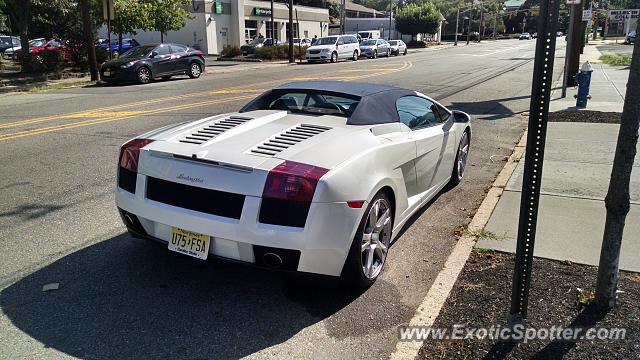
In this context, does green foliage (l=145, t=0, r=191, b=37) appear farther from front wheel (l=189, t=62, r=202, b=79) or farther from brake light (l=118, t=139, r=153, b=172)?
brake light (l=118, t=139, r=153, b=172)

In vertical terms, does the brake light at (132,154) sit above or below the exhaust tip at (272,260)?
above

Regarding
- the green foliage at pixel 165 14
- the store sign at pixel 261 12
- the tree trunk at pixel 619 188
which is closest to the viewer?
the tree trunk at pixel 619 188

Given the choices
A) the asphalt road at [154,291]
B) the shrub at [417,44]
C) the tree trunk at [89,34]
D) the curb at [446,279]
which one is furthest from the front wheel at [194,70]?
the shrub at [417,44]

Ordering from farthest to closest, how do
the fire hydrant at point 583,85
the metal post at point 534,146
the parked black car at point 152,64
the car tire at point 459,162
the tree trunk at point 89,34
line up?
1. the tree trunk at point 89,34
2. the parked black car at point 152,64
3. the fire hydrant at point 583,85
4. the car tire at point 459,162
5. the metal post at point 534,146

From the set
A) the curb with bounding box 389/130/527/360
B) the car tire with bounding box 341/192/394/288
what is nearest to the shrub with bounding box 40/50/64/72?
the curb with bounding box 389/130/527/360

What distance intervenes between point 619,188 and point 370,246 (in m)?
1.63

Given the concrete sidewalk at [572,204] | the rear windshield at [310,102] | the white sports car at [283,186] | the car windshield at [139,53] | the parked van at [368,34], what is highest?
the parked van at [368,34]

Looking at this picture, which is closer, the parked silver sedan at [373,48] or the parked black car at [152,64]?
the parked black car at [152,64]

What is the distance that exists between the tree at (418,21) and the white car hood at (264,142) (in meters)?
72.7

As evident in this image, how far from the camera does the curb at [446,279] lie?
124 inches

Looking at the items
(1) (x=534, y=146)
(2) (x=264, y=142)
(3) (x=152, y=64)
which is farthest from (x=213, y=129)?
(3) (x=152, y=64)

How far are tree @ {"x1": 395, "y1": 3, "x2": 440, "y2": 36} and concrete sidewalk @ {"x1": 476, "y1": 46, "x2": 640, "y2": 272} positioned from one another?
218ft

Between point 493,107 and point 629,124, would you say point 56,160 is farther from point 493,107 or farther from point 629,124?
point 493,107

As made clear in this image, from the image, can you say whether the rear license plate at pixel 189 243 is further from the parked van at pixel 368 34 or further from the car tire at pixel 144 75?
the parked van at pixel 368 34
